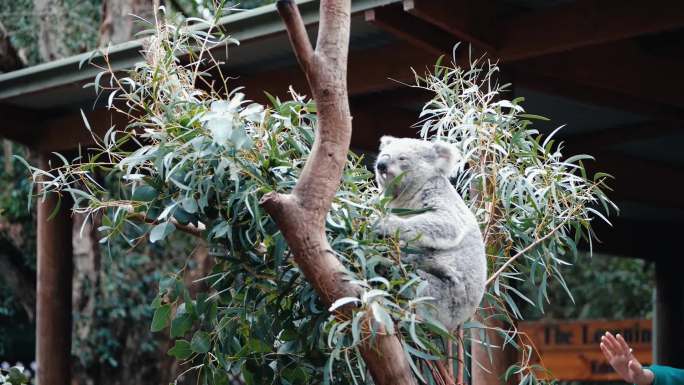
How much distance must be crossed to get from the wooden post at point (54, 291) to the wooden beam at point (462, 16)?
253 centimetres

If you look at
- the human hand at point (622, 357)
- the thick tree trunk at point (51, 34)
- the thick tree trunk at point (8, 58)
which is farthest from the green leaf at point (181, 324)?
the thick tree trunk at point (51, 34)

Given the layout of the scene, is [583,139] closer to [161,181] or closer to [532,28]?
[532,28]

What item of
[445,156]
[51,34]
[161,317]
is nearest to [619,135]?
[445,156]

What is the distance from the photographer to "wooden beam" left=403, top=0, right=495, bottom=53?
11.2ft

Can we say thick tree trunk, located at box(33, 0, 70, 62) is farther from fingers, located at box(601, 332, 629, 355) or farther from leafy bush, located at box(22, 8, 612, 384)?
fingers, located at box(601, 332, 629, 355)

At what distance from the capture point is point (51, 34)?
7656 mm

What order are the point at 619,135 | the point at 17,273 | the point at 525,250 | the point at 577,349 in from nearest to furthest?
the point at 525,250 < the point at 619,135 < the point at 17,273 < the point at 577,349

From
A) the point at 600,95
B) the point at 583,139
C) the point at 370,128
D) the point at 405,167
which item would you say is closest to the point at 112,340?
the point at 370,128

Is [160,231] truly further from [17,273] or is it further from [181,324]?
[17,273]

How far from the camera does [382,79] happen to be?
416 cm

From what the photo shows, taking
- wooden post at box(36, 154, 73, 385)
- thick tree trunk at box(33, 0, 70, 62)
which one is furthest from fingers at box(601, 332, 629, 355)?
thick tree trunk at box(33, 0, 70, 62)

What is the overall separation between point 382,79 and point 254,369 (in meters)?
1.96

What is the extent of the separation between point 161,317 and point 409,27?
153 centimetres

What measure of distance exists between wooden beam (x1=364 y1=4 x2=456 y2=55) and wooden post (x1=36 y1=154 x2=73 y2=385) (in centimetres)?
236
